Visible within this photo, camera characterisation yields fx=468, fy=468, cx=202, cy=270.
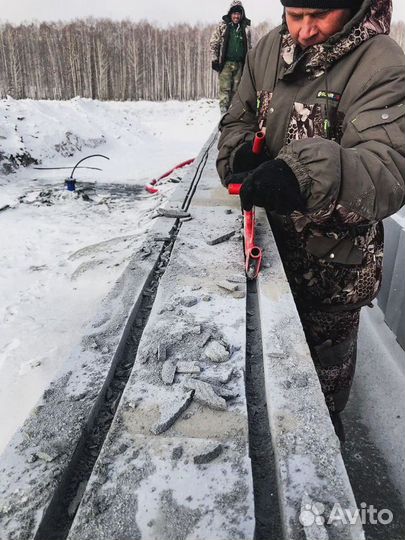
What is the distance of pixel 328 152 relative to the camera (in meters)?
1.35

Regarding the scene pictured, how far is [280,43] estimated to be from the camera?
1.91 m

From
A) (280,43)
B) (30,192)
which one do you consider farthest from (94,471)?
(30,192)

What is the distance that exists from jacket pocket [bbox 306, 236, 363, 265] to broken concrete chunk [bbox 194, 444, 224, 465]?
3.56 feet

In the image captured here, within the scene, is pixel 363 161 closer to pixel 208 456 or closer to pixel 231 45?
pixel 208 456

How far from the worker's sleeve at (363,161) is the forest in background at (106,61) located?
70.7 feet

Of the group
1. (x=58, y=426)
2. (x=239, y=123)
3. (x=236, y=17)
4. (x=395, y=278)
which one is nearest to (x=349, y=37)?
(x=239, y=123)

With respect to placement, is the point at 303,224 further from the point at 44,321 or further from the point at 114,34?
the point at 114,34

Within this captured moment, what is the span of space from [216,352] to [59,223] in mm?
4764

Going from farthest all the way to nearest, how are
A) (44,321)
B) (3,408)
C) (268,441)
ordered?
(44,321), (3,408), (268,441)

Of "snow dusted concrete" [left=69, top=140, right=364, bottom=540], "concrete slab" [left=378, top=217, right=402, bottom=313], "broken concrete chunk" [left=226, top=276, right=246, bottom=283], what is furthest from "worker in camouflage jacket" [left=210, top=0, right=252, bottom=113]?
"snow dusted concrete" [left=69, top=140, right=364, bottom=540]

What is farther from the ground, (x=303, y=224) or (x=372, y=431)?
(x=303, y=224)

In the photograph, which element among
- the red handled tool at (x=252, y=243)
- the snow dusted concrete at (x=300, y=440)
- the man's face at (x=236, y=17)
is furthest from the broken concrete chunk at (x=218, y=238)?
the man's face at (x=236, y=17)

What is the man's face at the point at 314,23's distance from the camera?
162 centimetres

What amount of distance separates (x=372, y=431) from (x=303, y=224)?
1.38m
